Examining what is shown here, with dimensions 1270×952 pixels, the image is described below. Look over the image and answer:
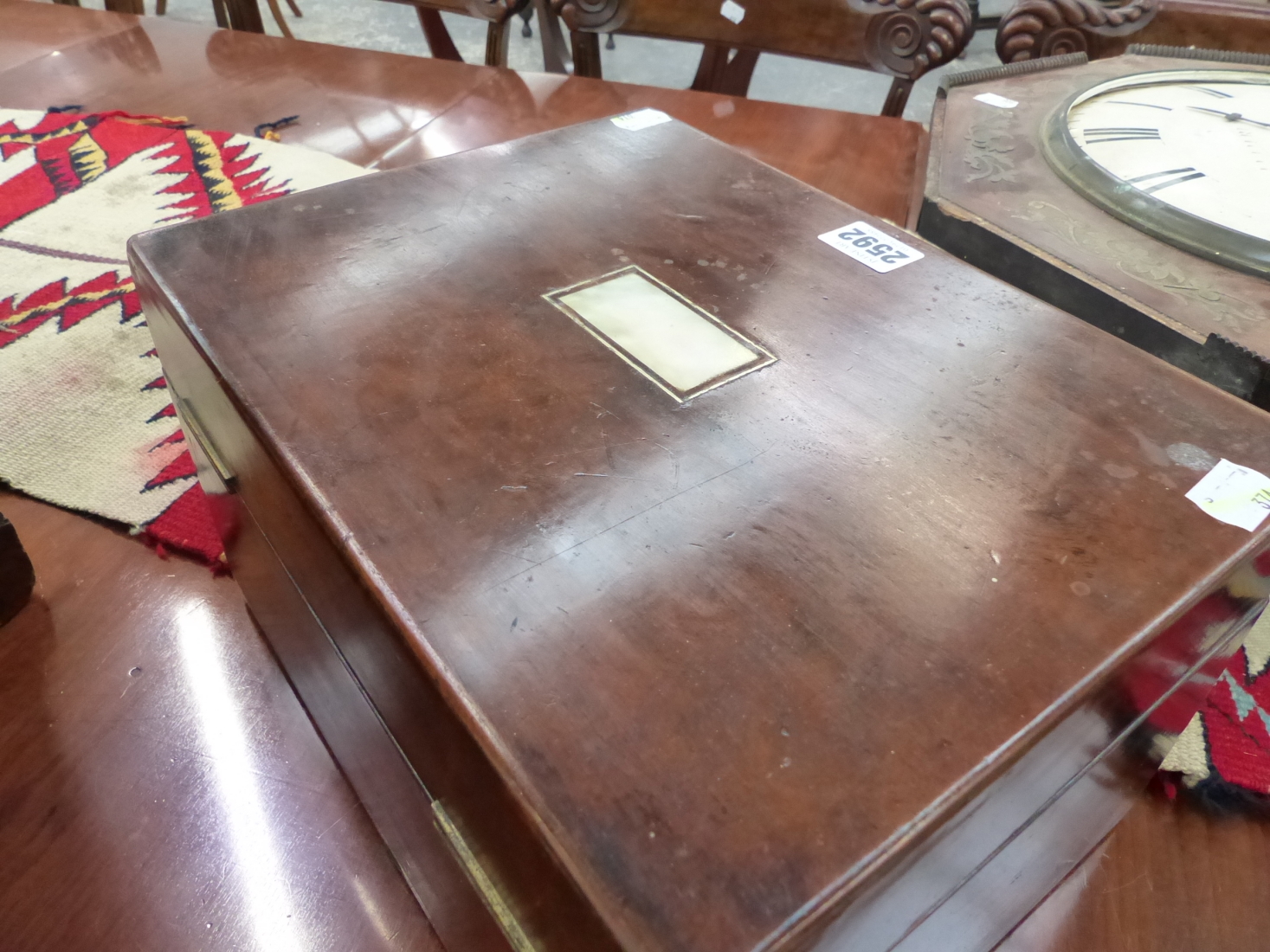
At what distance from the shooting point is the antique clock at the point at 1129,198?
0.66 m

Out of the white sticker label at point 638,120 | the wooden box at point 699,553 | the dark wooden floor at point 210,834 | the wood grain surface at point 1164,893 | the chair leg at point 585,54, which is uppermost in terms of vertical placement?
the white sticker label at point 638,120

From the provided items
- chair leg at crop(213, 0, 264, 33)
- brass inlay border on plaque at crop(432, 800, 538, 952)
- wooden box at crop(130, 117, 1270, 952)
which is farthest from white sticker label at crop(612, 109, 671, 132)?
chair leg at crop(213, 0, 264, 33)

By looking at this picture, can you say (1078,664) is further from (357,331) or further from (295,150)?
(295,150)

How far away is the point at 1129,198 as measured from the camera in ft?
2.51

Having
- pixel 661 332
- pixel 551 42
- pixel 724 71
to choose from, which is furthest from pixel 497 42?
pixel 661 332

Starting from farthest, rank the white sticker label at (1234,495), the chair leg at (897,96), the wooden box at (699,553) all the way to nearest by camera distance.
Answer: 1. the chair leg at (897,96)
2. the white sticker label at (1234,495)
3. the wooden box at (699,553)

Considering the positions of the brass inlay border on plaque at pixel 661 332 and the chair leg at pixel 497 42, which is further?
the chair leg at pixel 497 42

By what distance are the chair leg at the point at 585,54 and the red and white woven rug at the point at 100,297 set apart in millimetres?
552

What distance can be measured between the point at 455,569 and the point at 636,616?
0.10 metres

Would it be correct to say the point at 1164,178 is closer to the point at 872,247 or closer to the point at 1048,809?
the point at 872,247

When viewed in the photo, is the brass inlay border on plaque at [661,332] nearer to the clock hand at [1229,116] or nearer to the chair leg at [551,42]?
the clock hand at [1229,116]

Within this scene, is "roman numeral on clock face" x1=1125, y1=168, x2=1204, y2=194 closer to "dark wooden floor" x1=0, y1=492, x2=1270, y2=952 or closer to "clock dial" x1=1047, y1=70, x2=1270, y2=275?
"clock dial" x1=1047, y1=70, x2=1270, y2=275

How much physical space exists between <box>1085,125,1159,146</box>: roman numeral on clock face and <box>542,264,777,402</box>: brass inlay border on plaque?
1.81 feet

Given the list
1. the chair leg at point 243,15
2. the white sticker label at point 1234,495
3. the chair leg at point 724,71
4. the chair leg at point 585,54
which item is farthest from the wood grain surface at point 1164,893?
the chair leg at point 243,15
